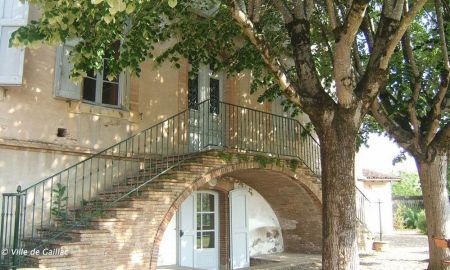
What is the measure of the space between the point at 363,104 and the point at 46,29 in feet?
15.5

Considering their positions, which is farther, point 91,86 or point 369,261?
point 369,261

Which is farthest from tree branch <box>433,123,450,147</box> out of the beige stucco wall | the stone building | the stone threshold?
the beige stucco wall

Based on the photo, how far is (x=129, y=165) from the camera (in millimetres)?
10375

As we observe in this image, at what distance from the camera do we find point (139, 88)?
35.4ft

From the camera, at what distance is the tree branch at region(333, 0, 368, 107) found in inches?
265

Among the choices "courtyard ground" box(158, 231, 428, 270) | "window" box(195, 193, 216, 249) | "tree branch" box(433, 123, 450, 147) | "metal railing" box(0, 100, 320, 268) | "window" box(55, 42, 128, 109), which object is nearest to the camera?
"metal railing" box(0, 100, 320, 268)

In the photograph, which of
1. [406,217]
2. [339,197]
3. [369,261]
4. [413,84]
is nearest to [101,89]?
[339,197]

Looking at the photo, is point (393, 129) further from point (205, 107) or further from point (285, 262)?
point (205, 107)

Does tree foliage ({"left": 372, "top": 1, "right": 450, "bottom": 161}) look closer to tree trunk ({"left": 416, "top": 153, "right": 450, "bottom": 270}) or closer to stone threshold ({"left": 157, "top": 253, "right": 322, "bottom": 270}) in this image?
tree trunk ({"left": 416, "top": 153, "right": 450, "bottom": 270})

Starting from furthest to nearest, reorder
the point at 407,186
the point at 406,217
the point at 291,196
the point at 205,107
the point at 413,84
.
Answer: the point at 407,186 < the point at 406,217 < the point at 291,196 < the point at 205,107 < the point at 413,84

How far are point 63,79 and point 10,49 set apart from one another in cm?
125

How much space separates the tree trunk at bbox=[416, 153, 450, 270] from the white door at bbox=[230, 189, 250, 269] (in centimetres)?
506

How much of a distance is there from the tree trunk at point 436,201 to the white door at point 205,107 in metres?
4.94

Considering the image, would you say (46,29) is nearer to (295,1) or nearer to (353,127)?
(295,1)
